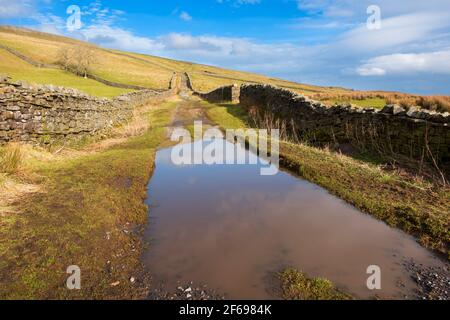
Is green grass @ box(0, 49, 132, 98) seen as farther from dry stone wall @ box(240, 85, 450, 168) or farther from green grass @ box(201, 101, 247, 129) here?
dry stone wall @ box(240, 85, 450, 168)

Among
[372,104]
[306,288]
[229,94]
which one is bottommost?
[306,288]

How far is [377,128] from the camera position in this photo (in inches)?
463

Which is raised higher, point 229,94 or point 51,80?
point 51,80

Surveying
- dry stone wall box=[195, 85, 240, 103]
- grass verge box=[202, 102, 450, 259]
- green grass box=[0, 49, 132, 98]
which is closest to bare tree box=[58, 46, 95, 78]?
green grass box=[0, 49, 132, 98]

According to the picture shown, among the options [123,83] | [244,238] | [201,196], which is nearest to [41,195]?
[201,196]

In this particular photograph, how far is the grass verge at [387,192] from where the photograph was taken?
5484mm

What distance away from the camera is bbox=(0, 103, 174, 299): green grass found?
12.6 feet

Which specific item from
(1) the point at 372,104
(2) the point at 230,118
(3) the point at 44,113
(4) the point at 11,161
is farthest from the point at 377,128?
(3) the point at 44,113

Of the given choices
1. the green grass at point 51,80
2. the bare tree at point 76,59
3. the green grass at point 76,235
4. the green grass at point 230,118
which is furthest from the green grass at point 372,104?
the bare tree at point 76,59

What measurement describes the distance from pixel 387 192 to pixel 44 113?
10957 millimetres

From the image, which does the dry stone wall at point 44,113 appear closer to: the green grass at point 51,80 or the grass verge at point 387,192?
the grass verge at point 387,192

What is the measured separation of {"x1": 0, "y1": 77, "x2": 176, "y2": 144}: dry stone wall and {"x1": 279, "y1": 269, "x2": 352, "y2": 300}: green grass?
975cm

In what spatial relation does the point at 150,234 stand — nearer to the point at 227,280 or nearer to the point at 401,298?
the point at 227,280

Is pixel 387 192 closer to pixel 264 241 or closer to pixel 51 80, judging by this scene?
pixel 264 241
